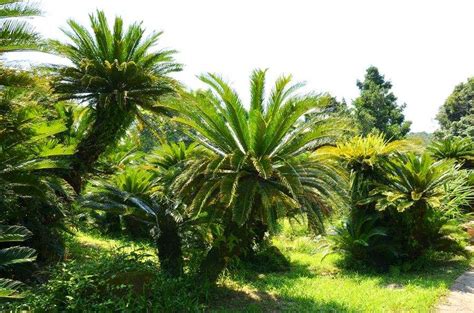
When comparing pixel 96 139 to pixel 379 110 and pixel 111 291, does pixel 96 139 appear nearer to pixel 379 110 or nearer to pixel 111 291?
pixel 111 291

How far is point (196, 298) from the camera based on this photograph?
17.1 feet

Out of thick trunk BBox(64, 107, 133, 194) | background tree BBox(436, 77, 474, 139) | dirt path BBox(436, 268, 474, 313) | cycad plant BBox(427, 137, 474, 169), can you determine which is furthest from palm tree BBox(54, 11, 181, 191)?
background tree BBox(436, 77, 474, 139)

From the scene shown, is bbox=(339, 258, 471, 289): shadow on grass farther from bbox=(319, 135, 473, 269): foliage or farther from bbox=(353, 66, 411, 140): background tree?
bbox=(353, 66, 411, 140): background tree

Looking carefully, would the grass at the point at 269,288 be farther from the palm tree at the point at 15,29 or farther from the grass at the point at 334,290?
the palm tree at the point at 15,29

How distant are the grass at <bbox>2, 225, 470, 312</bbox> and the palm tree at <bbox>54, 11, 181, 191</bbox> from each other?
224 cm

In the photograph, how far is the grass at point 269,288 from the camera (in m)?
4.70

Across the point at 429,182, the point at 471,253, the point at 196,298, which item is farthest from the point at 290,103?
the point at 471,253

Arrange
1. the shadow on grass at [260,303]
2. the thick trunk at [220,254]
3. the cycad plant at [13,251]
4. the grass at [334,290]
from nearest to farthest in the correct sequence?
the cycad plant at [13,251], the shadow on grass at [260,303], the grass at [334,290], the thick trunk at [220,254]

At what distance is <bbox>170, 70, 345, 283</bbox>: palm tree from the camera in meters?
5.11

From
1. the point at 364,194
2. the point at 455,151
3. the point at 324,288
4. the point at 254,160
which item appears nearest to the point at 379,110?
the point at 455,151

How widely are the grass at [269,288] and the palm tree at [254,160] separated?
2.38ft

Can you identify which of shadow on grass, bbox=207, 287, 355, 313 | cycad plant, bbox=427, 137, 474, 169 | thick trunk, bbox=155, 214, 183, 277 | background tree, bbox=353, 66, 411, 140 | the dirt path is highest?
background tree, bbox=353, 66, 411, 140

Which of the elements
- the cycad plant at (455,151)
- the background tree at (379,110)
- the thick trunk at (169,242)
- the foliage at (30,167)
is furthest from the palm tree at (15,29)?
the background tree at (379,110)

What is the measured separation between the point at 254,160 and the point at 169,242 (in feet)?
6.39
